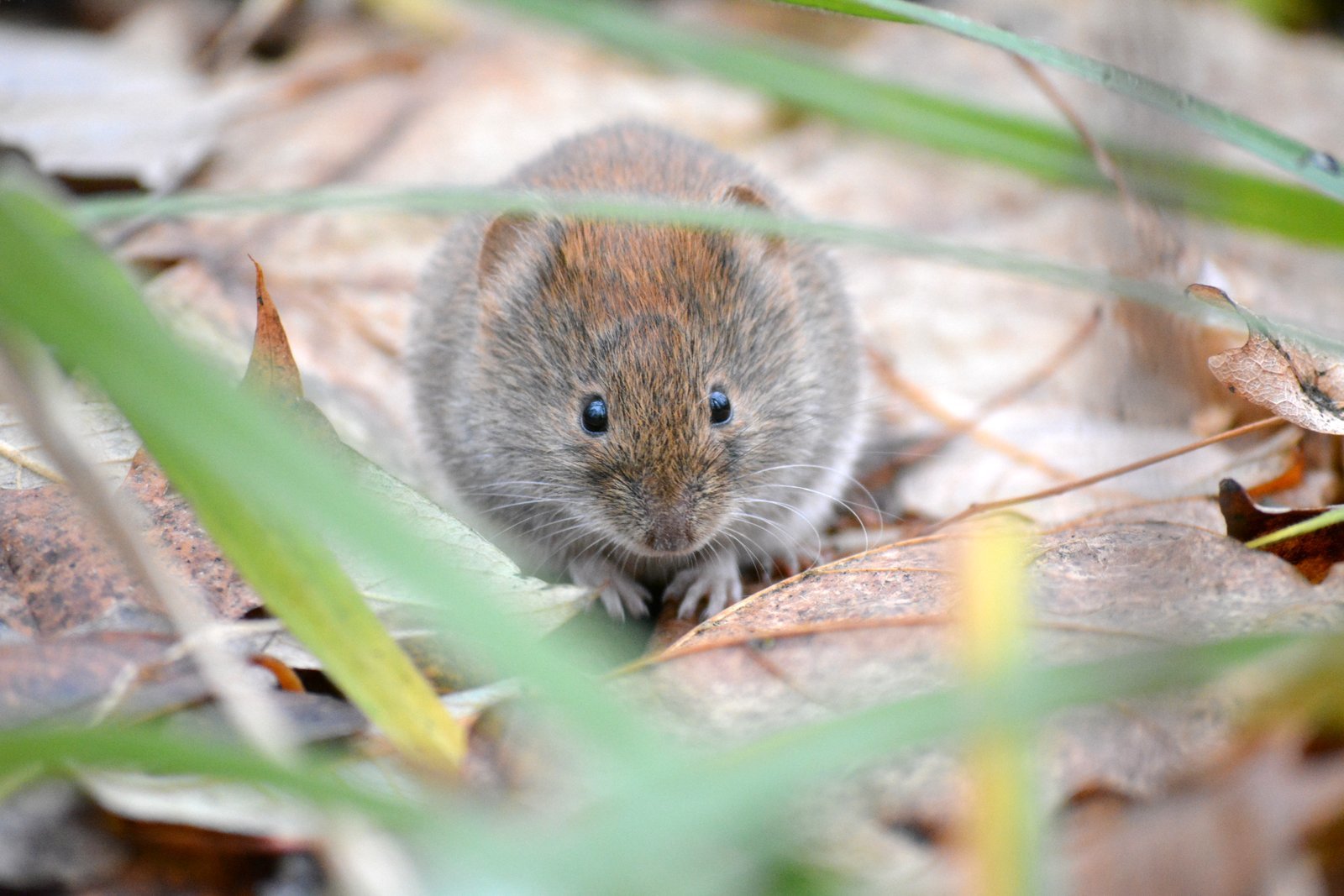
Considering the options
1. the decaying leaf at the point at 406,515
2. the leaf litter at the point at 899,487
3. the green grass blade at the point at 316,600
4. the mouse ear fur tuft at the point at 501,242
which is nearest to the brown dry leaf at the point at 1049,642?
the leaf litter at the point at 899,487

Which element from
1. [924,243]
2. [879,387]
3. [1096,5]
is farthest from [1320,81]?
[924,243]

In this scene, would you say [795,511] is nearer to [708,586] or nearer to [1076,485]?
[708,586]

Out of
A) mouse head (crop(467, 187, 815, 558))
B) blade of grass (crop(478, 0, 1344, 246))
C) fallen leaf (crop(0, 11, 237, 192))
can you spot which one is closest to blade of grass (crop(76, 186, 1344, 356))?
blade of grass (crop(478, 0, 1344, 246))

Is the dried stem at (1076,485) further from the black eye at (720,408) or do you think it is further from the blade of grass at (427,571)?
the blade of grass at (427,571)

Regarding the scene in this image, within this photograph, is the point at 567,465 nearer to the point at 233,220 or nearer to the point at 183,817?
the point at 183,817

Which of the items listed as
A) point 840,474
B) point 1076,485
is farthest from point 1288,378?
point 840,474

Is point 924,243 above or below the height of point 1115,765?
above
